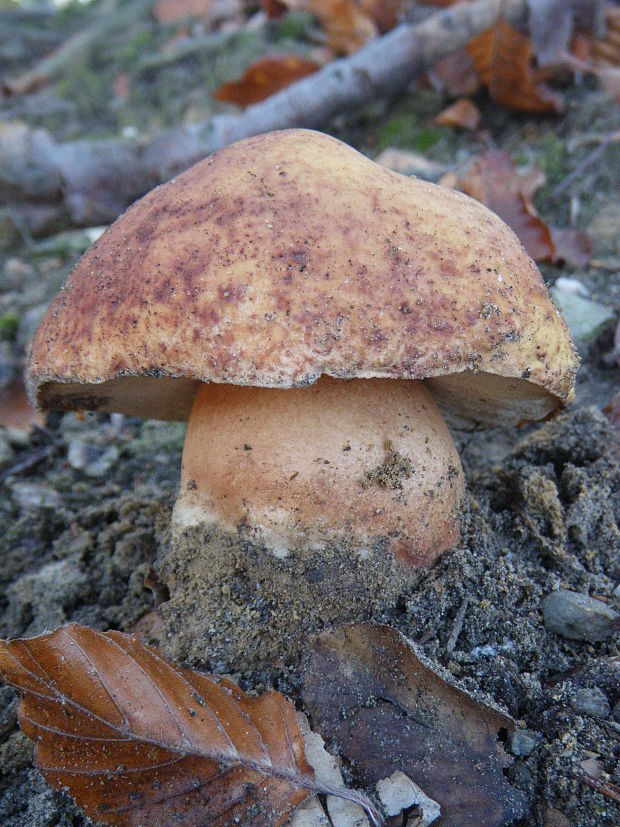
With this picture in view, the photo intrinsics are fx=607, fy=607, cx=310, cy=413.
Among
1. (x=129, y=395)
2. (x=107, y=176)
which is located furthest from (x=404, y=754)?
(x=107, y=176)

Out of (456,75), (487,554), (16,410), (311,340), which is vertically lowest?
(16,410)

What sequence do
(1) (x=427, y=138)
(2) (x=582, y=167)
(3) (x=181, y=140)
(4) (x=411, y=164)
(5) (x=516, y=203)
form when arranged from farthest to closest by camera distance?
(1) (x=427, y=138) → (3) (x=181, y=140) → (4) (x=411, y=164) → (2) (x=582, y=167) → (5) (x=516, y=203)

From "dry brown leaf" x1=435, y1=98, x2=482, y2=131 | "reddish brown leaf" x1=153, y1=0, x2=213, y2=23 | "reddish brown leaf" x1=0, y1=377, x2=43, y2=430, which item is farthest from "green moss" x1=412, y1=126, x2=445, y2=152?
"reddish brown leaf" x1=153, y1=0, x2=213, y2=23

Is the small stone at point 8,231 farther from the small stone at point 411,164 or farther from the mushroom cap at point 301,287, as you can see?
the mushroom cap at point 301,287

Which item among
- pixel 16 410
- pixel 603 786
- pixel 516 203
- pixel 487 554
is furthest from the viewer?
pixel 16 410

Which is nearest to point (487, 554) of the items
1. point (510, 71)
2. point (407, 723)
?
point (407, 723)

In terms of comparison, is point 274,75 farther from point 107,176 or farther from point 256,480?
point 256,480

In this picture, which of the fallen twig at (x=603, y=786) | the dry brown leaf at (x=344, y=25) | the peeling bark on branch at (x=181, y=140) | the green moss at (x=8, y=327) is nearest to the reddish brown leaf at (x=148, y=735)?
the fallen twig at (x=603, y=786)

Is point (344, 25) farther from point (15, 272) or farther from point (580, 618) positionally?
point (580, 618)
